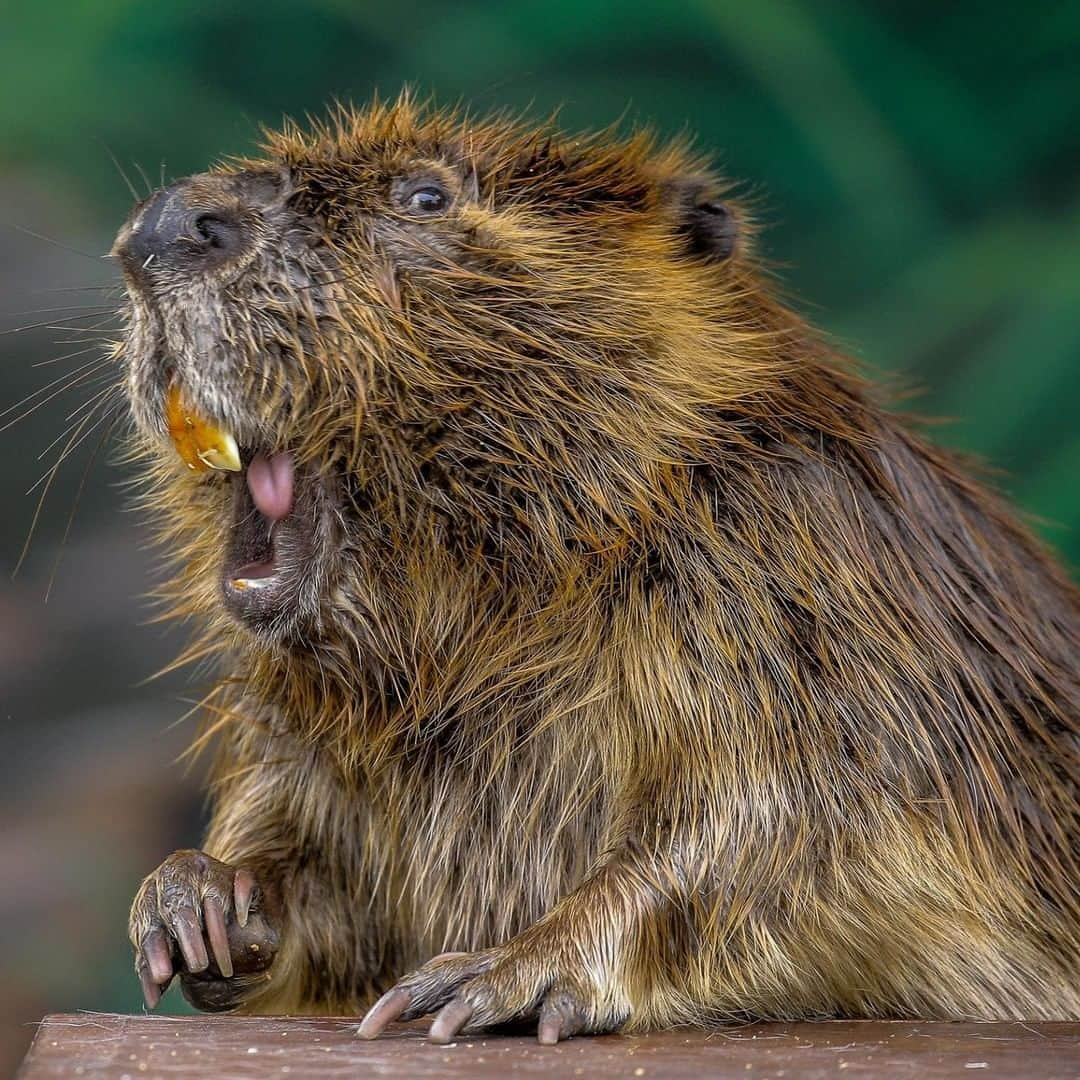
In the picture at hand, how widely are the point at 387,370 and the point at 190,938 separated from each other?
837mm

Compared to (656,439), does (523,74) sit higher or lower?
higher

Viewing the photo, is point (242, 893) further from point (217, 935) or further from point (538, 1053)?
point (538, 1053)

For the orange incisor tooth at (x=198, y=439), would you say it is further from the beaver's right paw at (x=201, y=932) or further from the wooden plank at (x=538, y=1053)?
the wooden plank at (x=538, y=1053)

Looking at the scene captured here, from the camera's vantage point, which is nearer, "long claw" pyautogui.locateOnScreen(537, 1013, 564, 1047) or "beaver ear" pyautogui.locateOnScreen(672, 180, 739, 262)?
"long claw" pyautogui.locateOnScreen(537, 1013, 564, 1047)

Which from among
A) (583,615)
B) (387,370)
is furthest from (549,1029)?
(387,370)

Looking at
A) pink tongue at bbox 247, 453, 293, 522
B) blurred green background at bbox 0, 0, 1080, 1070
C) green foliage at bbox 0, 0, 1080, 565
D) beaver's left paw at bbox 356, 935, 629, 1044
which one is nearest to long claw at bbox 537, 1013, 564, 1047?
beaver's left paw at bbox 356, 935, 629, 1044

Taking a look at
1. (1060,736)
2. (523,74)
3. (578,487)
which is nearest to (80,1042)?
(578,487)

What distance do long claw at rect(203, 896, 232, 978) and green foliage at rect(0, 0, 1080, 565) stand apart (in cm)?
186

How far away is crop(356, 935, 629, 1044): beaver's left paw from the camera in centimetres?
206

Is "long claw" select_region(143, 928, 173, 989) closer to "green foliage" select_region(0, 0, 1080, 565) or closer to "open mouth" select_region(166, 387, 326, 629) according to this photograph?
"open mouth" select_region(166, 387, 326, 629)

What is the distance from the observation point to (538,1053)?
1.99 m

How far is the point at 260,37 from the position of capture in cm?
373

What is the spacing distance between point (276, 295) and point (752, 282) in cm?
79

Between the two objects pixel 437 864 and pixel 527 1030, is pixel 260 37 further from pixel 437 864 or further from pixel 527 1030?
pixel 527 1030
